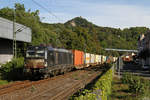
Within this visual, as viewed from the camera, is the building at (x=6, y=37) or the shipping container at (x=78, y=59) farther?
the shipping container at (x=78, y=59)

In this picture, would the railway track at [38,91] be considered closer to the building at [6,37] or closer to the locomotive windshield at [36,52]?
the locomotive windshield at [36,52]

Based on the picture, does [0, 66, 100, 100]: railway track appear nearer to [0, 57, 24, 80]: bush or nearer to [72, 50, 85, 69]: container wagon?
[0, 57, 24, 80]: bush

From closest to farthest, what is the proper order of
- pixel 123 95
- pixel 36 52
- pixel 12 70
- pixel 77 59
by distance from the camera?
1. pixel 123 95
2. pixel 36 52
3. pixel 12 70
4. pixel 77 59

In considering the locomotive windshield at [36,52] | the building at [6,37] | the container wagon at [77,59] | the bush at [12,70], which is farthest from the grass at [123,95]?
the container wagon at [77,59]

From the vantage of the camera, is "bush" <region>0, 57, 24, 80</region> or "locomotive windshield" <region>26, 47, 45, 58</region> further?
"bush" <region>0, 57, 24, 80</region>

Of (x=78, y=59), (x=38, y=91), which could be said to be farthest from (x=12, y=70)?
(x=78, y=59)

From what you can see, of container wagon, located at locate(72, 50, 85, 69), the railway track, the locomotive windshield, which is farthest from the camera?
container wagon, located at locate(72, 50, 85, 69)

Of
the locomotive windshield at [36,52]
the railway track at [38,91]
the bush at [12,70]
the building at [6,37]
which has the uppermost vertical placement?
the building at [6,37]

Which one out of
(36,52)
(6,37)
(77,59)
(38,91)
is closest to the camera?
(38,91)

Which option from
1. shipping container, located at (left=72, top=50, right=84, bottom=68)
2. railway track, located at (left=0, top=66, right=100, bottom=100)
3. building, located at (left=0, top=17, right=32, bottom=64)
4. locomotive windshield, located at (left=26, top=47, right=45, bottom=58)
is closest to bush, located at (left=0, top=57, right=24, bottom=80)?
locomotive windshield, located at (left=26, top=47, right=45, bottom=58)

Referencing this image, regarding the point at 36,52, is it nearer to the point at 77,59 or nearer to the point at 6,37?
the point at 6,37

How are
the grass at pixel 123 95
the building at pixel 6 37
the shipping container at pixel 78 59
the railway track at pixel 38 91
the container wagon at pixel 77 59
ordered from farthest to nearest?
the shipping container at pixel 78 59 → the container wagon at pixel 77 59 → the building at pixel 6 37 → the railway track at pixel 38 91 → the grass at pixel 123 95

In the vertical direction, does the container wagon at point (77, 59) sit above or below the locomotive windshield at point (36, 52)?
below

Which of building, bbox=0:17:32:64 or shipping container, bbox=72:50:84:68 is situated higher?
building, bbox=0:17:32:64
